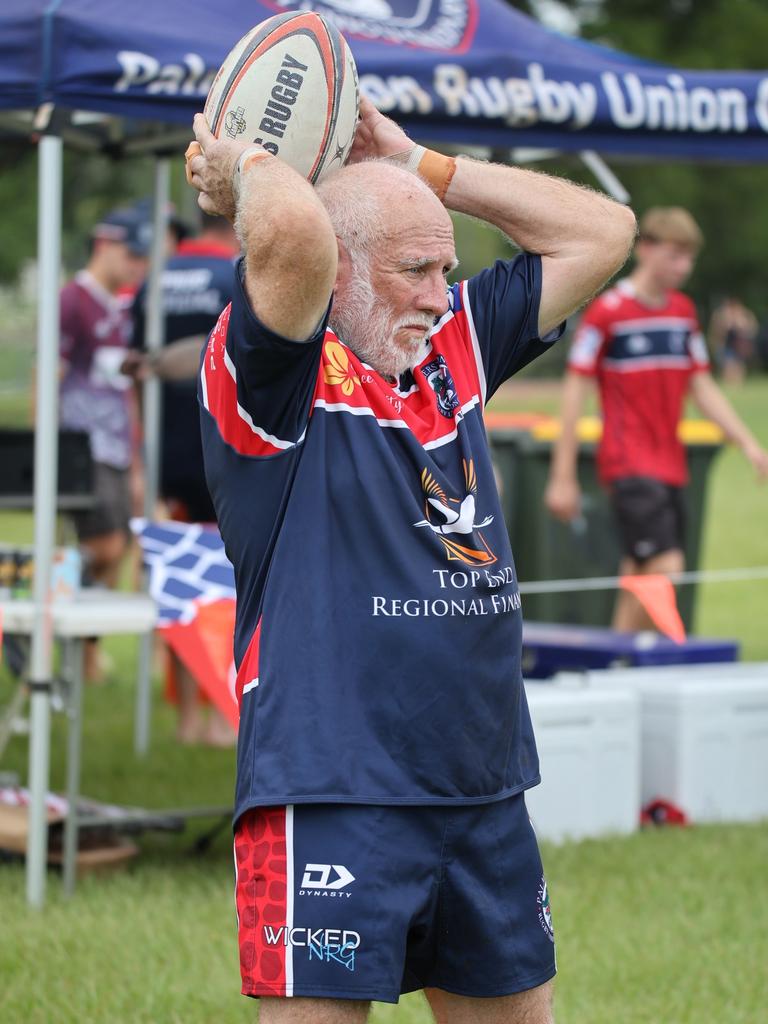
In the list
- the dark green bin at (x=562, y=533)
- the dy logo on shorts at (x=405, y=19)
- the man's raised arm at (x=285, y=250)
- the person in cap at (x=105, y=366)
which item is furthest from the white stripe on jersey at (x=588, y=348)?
the man's raised arm at (x=285, y=250)

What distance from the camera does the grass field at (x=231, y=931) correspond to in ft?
13.6

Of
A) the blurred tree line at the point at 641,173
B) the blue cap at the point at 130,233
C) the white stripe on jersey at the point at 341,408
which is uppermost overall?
the blurred tree line at the point at 641,173

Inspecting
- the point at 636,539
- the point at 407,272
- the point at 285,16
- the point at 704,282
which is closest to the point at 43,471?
the point at 285,16

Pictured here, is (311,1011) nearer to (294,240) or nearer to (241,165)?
(294,240)

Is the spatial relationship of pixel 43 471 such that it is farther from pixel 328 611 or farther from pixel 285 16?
pixel 328 611

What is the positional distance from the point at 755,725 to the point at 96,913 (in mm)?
2787

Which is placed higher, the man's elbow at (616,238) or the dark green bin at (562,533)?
the man's elbow at (616,238)

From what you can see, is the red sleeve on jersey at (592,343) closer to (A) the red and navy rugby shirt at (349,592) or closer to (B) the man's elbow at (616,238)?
(B) the man's elbow at (616,238)

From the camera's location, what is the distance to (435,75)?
5.16 m

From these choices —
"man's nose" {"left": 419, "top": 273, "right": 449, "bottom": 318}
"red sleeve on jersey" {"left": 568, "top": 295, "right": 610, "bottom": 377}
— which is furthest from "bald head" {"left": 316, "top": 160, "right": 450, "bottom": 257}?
"red sleeve on jersey" {"left": 568, "top": 295, "right": 610, "bottom": 377}

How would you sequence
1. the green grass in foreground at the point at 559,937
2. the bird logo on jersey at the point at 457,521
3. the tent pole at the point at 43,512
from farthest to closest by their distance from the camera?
the tent pole at the point at 43,512, the green grass in foreground at the point at 559,937, the bird logo on jersey at the point at 457,521

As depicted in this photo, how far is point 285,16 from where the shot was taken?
3.14m

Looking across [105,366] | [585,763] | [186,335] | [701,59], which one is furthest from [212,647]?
[701,59]

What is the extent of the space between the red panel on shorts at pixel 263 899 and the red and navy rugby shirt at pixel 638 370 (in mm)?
5566
